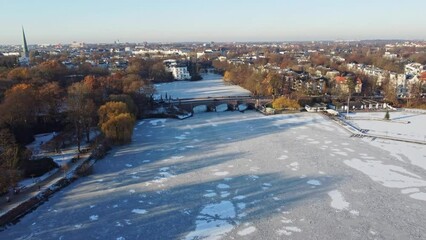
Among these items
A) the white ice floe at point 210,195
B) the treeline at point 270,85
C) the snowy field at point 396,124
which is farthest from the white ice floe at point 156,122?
the snowy field at point 396,124

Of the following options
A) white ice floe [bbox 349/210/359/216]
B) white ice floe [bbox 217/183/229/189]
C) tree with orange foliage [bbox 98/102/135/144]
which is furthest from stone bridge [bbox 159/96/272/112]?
white ice floe [bbox 349/210/359/216]

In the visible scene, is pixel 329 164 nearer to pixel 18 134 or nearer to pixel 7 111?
pixel 18 134

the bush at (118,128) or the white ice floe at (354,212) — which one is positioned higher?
the bush at (118,128)

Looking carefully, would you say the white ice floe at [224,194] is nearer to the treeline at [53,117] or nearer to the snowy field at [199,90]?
the treeline at [53,117]

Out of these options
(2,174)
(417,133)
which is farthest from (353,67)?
(2,174)

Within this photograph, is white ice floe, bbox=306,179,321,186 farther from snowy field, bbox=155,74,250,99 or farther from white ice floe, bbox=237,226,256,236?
snowy field, bbox=155,74,250,99
